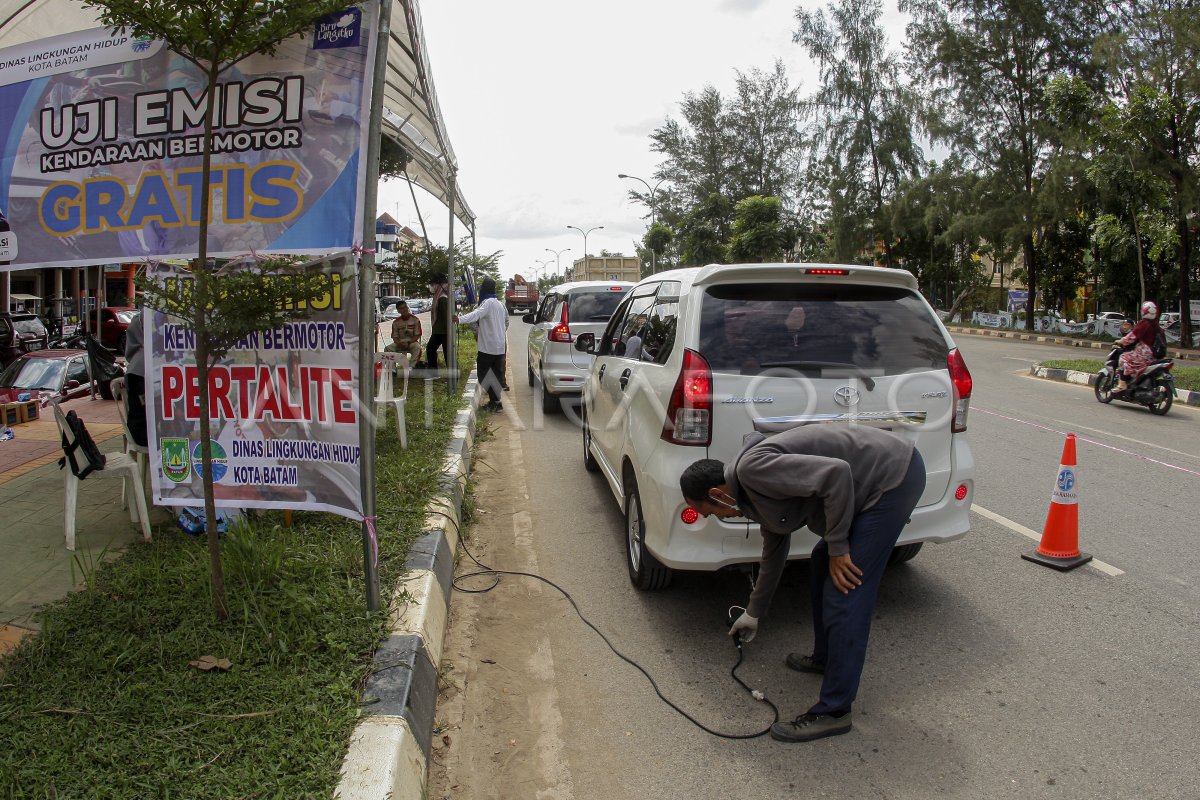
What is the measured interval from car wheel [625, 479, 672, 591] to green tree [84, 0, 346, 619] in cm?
225

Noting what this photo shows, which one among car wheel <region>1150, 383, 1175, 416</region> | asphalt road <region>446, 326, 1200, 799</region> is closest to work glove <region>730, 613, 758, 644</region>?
asphalt road <region>446, 326, 1200, 799</region>

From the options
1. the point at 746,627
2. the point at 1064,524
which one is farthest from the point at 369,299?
the point at 1064,524

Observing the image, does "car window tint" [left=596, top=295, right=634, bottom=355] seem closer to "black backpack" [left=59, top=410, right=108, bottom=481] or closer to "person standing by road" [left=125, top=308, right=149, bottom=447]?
"person standing by road" [left=125, top=308, right=149, bottom=447]

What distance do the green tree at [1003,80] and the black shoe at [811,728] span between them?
30201 millimetres

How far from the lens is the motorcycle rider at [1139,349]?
11.3m

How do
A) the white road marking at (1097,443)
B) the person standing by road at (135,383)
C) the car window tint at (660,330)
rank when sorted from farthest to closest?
the white road marking at (1097,443)
the person standing by road at (135,383)
the car window tint at (660,330)

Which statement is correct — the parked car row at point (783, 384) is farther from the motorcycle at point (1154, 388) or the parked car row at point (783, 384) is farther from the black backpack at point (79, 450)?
the motorcycle at point (1154, 388)

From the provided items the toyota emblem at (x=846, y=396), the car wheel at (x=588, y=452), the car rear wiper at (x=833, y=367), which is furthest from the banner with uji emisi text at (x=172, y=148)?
the car wheel at (x=588, y=452)

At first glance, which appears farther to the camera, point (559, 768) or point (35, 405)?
point (35, 405)

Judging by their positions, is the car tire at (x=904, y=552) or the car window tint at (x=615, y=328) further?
the car window tint at (x=615, y=328)

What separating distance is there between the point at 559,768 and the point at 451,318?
356 inches

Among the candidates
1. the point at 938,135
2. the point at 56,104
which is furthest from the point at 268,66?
the point at 938,135

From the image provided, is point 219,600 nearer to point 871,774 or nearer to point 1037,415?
point 871,774

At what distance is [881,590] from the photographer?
446cm
